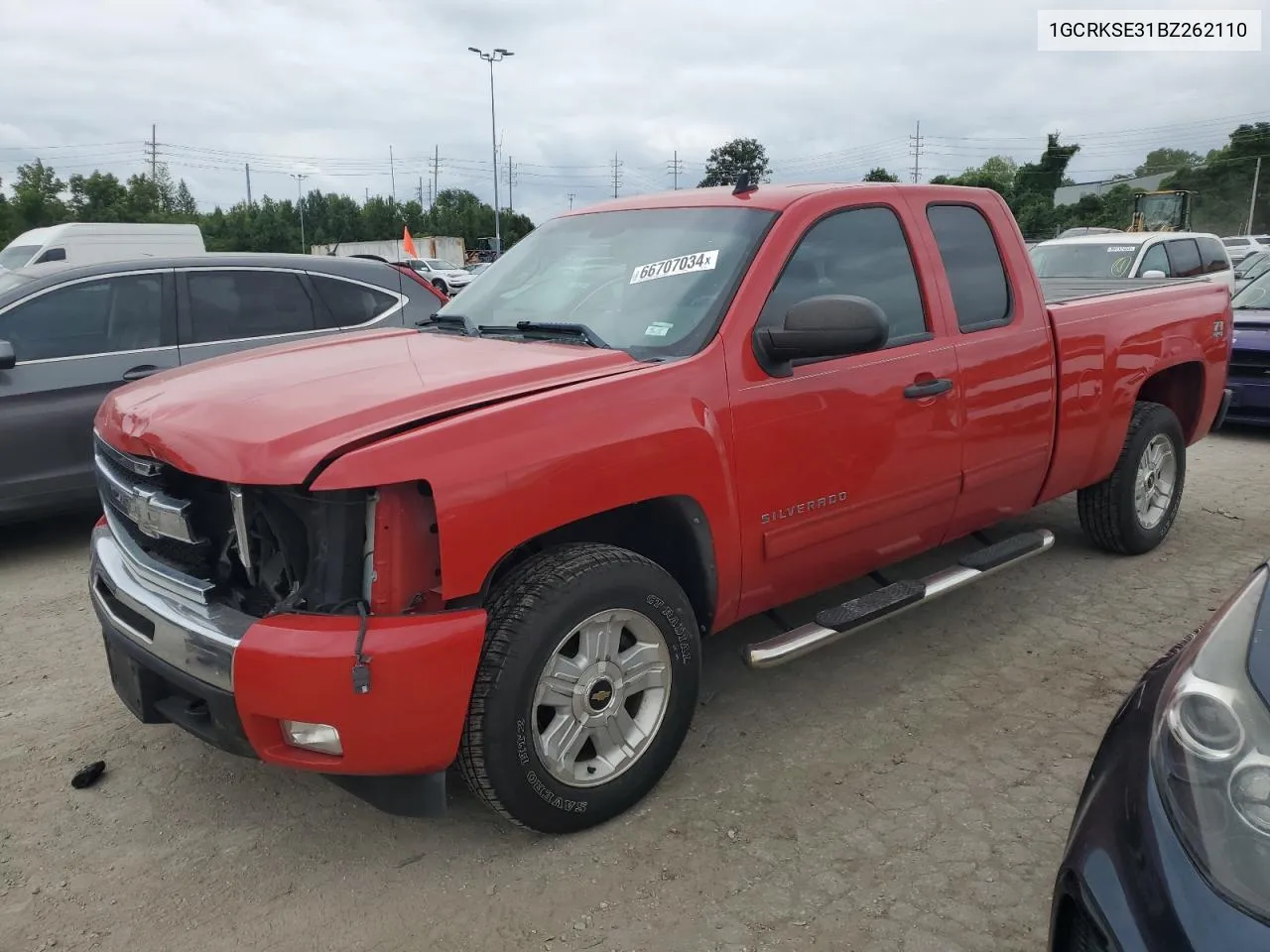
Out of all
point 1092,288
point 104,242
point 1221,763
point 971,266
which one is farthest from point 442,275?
point 1221,763

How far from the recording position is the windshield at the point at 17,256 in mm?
16594

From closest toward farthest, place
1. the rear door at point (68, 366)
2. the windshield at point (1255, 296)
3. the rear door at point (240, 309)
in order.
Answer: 1. the rear door at point (68, 366)
2. the rear door at point (240, 309)
3. the windshield at point (1255, 296)

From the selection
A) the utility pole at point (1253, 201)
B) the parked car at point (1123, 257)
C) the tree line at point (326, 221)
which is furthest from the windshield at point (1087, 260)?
the utility pole at point (1253, 201)

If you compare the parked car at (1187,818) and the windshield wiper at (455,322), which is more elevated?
the windshield wiper at (455,322)

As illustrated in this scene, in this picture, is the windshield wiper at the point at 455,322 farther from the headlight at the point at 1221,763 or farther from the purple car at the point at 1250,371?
A: the purple car at the point at 1250,371

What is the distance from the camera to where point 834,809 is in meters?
2.92

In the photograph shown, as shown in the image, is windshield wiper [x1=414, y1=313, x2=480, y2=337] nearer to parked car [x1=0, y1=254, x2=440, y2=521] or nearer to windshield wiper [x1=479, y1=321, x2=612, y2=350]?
windshield wiper [x1=479, y1=321, x2=612, y2=350]

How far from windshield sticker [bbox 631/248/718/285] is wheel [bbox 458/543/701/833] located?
40.8 inches

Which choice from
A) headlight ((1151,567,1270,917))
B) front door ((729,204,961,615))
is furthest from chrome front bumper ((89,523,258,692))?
headlight ((1151,567,1270,917))

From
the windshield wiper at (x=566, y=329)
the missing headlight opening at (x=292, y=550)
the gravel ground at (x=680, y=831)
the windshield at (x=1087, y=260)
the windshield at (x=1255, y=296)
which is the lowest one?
the gravel ground at (x=680, y=831)

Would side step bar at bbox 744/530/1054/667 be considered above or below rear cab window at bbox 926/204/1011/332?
below

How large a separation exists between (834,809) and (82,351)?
4.92 metres

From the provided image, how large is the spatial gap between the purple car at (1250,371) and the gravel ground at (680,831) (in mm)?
5218

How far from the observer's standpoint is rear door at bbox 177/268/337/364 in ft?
19.2
